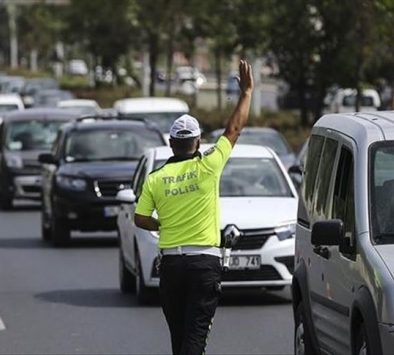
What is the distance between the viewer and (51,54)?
102375mm

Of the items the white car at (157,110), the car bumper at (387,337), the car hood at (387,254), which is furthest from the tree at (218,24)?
the car bumper at (387,337)

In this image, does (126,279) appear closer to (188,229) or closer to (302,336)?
(302,336)

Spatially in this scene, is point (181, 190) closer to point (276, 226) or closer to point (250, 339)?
point (250, 339)

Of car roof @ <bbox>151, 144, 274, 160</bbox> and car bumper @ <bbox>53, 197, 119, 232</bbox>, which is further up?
car roof @ <bbox>151, 144, 274, 160</bbox>

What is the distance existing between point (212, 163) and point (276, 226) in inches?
230

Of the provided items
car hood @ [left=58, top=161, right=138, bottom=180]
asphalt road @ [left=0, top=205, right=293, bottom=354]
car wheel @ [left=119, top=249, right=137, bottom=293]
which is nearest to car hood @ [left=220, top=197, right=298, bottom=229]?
asphalt road @ [left=0, top=205, right=293, bottom=354]

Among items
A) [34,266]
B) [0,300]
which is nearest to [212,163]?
[0,300]

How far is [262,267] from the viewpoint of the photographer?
1495cm

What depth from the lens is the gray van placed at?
8234 mm

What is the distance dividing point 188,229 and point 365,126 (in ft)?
3.92

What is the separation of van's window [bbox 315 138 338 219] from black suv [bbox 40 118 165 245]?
38.2 ft

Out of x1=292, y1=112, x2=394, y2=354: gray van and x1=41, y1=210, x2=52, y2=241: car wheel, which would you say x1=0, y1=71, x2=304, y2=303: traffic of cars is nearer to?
x1=41, y1=210, x2=52, y2=241: car wheel

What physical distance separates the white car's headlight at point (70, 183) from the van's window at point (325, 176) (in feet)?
39.6

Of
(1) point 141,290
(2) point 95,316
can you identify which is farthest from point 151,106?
Result: (2) point 95,316
